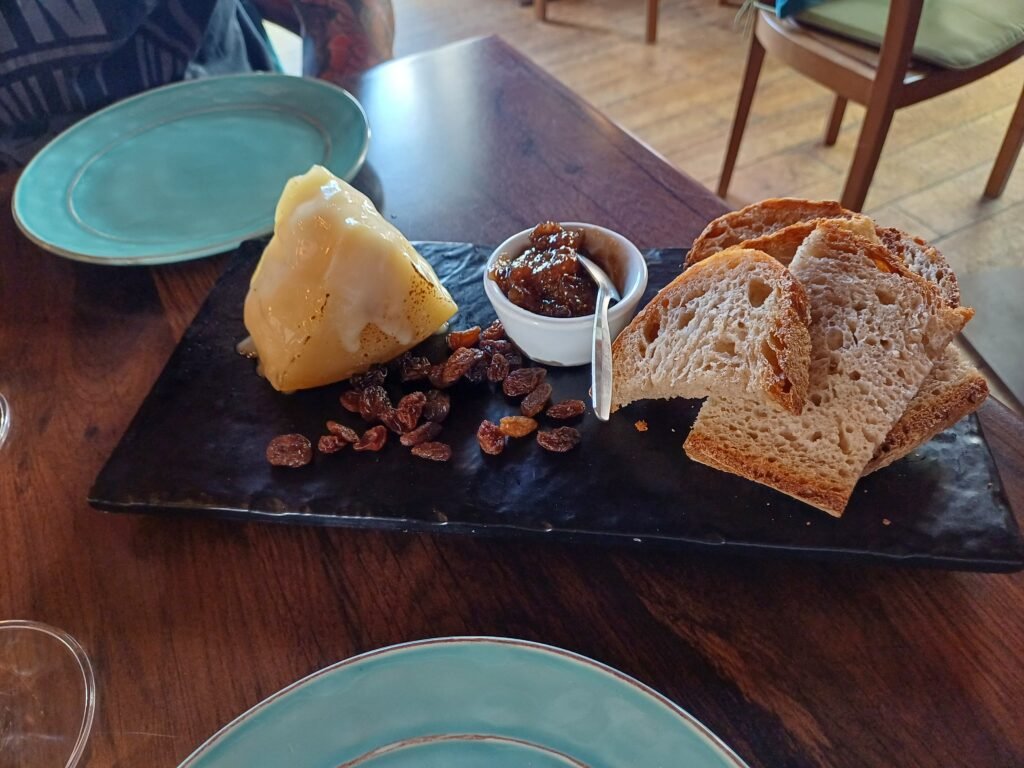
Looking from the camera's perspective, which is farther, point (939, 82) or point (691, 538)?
point (939, 82)

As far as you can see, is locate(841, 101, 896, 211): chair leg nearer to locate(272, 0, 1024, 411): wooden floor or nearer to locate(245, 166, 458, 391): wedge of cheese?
locate(272, 0, 1024, 411): wooden floor

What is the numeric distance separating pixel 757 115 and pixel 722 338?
7.34ft

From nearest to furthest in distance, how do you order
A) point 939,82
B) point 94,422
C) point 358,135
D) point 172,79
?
1. point 94,422
2. point 358,135
3. point 172,79
4. point 939,82

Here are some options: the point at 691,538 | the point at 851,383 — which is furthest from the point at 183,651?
the point at 851,383

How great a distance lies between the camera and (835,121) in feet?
7.87

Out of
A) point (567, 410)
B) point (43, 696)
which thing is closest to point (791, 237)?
point (567, 410)

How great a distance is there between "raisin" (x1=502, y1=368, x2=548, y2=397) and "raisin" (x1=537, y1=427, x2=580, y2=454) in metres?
0.07

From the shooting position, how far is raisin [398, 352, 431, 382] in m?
0.83

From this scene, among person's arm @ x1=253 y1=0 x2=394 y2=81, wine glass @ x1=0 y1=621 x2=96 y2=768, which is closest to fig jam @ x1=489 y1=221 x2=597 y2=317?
wine glass @ x1=0 y1=621 x2=96 y2=768

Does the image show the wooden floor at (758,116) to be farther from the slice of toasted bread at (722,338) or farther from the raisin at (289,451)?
the raisin at (289,451)

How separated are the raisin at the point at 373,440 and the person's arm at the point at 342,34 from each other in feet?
3.36

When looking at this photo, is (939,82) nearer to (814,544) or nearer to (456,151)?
(456,151)

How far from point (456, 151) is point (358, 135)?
0.54 feet

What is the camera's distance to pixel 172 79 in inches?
55.9
